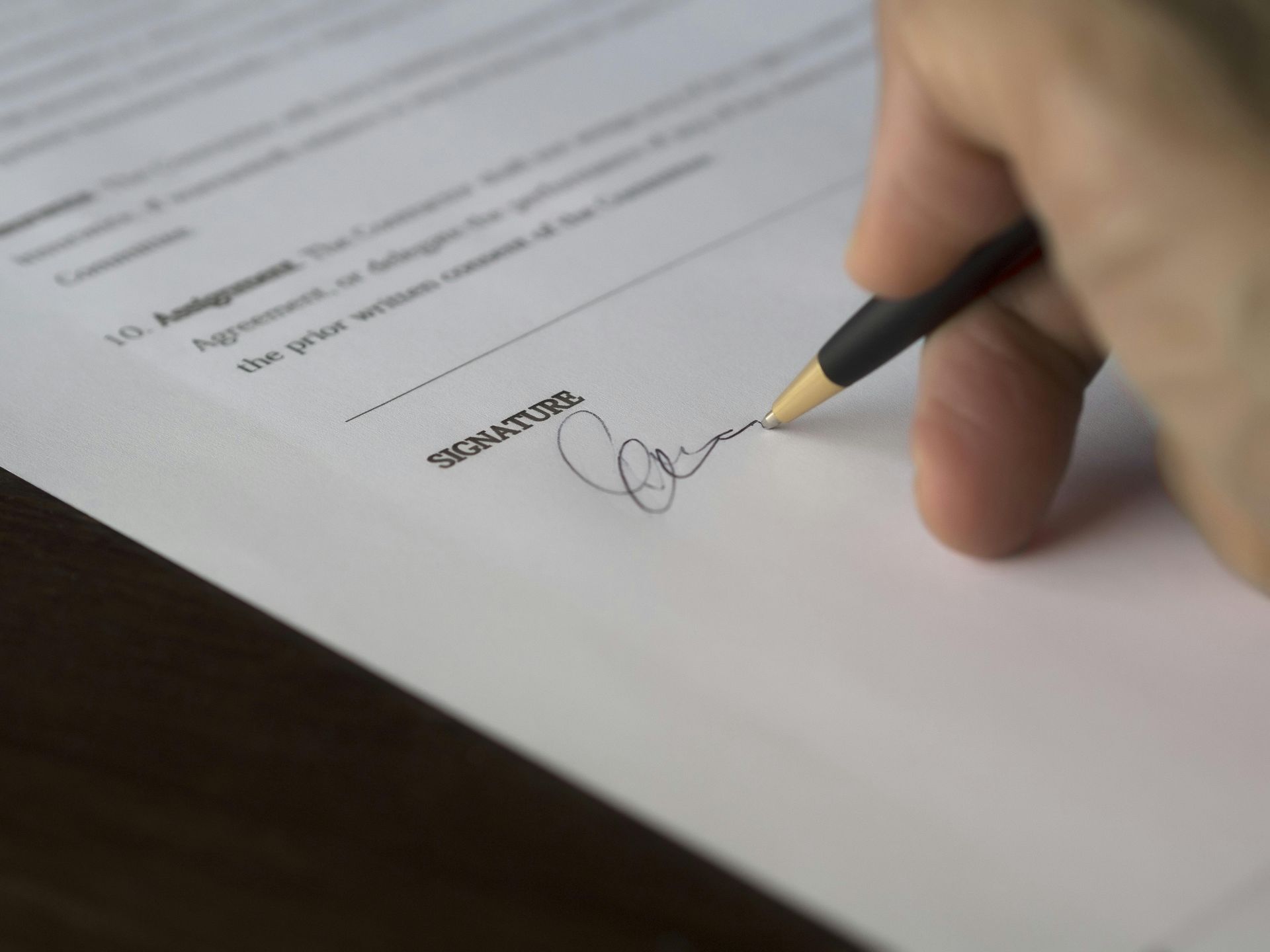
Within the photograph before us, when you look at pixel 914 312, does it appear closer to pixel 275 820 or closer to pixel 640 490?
pixel 640 490

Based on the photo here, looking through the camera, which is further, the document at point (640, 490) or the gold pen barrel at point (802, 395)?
the gold pen barrel at point (802, 395)

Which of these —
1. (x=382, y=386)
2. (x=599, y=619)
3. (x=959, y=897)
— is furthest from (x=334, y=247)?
(x=959, y=897)

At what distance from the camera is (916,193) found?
325 millimetres

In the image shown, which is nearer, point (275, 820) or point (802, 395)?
point (275, 820)

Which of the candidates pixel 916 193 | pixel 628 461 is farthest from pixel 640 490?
pixel 916 193

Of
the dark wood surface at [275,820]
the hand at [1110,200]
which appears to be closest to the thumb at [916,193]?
the hand at [1110,200]

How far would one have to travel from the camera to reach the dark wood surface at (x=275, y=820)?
0.87ft

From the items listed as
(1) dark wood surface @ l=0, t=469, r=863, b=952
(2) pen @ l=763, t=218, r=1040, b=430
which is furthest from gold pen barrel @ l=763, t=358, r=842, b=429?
(1) dark wood surface @ l=0, t=469, r=863, b=952

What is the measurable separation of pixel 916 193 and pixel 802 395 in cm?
8

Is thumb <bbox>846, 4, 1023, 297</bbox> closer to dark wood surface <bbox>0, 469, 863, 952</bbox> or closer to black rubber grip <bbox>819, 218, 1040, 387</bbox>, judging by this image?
black rubber grip <bbox>819, 218, 1040, 387</bbox>

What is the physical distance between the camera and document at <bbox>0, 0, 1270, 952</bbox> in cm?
28

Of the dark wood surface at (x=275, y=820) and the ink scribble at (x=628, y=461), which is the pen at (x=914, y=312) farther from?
the dark wood surface at (x=275, y=820)

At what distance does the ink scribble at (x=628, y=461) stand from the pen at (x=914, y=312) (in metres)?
0.04

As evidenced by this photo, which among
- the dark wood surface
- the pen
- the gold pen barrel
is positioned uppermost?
the dark wood surface
